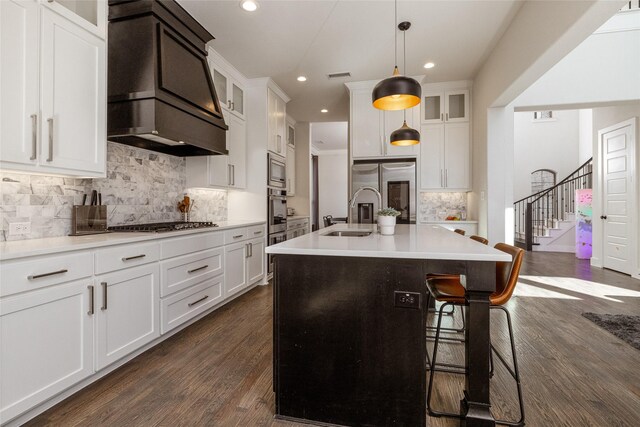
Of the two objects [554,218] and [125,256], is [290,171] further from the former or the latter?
[554,218]

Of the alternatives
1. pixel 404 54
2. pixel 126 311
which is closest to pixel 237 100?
pixel 404 54

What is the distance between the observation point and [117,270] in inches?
80.0

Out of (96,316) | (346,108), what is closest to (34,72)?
(96,316)

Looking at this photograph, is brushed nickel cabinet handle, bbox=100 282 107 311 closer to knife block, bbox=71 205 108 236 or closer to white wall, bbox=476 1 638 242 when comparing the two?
knife block, bbox=71 205 108 236

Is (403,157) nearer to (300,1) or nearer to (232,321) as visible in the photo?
(300,1)

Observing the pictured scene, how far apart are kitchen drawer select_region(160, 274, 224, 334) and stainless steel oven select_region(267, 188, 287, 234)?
145cm

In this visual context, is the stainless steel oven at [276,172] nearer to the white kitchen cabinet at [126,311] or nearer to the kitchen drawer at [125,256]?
the kitchen drawer at [125,256]

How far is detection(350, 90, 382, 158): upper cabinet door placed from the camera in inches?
193

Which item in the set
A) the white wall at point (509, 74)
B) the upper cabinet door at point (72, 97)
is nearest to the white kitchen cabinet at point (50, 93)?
the upper cabinet door at point (72, 97)

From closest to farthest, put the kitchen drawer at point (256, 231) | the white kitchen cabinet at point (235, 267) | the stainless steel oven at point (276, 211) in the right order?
the white kitchen cabinet at point (235, 267) < the kitchen drawer at point (256, 231) < the stainless steel oven at point (276, 211)

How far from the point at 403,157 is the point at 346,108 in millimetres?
1893

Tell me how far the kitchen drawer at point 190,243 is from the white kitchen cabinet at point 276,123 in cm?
190

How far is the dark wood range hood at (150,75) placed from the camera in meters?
2.45

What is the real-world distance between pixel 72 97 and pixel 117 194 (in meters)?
0.96
